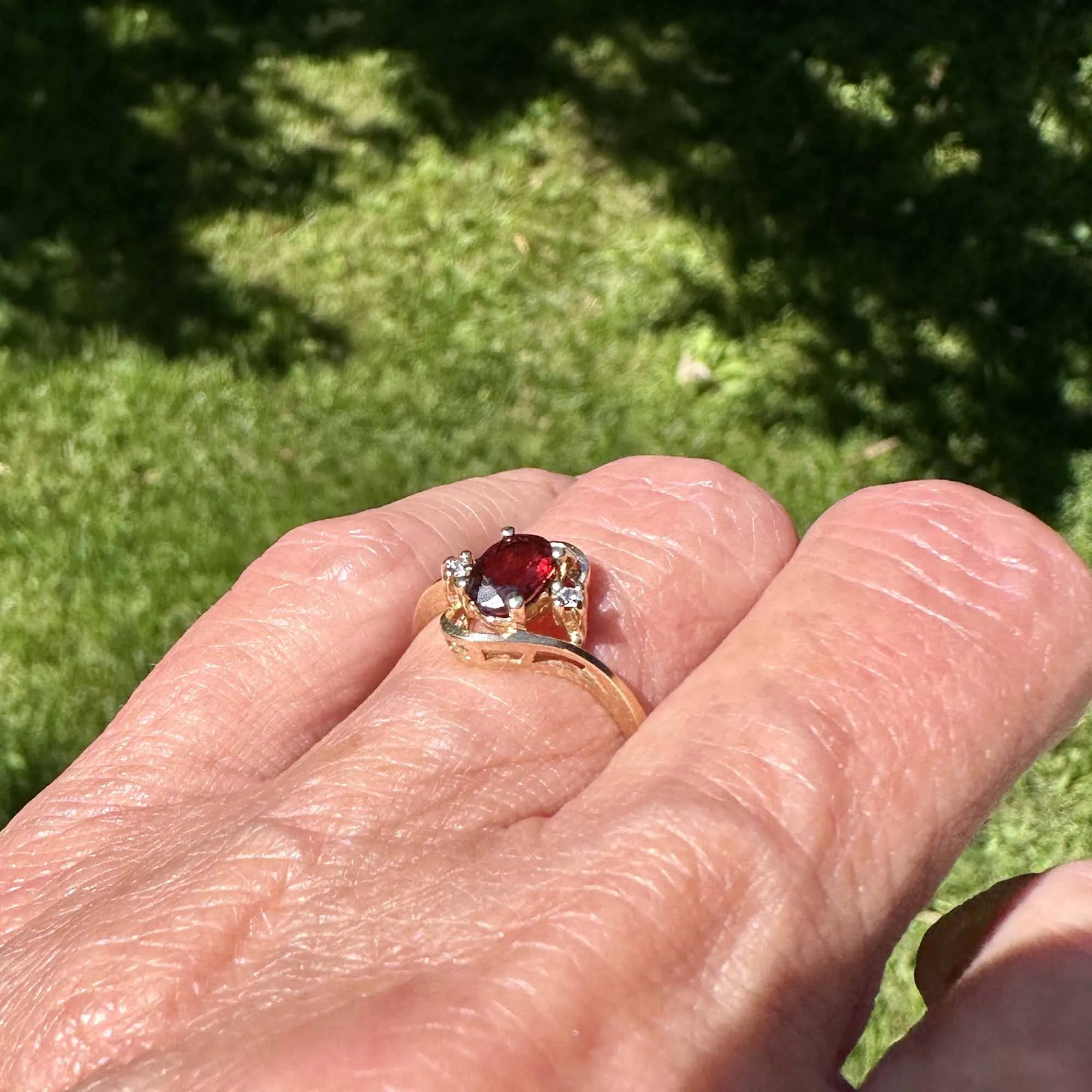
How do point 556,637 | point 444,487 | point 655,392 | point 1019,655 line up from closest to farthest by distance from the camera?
1. point 1019,655
2. point 556,637
3. point 444,487
4. point 655,392

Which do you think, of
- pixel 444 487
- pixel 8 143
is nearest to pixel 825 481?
pixel 444 487

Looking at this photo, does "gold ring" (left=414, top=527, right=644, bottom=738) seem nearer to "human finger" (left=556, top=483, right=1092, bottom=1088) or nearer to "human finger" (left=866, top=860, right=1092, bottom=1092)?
"human finger" (left=556, top=483, right=1092, bottom=1088)

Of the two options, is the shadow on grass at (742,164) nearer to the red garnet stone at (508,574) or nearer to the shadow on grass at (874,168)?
the shadow on grass at (874,168)

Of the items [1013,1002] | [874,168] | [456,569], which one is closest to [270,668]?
[456,569]

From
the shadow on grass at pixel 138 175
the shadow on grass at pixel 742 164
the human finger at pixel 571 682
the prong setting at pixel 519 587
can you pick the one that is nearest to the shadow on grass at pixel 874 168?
the shadow on grass at pixel 742 164

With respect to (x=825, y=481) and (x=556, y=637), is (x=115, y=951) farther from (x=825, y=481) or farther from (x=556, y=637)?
(x=825, y=481)

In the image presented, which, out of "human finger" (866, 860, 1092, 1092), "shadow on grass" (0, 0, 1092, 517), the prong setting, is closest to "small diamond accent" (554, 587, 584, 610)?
the prong setting

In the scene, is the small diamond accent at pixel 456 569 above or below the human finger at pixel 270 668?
above
